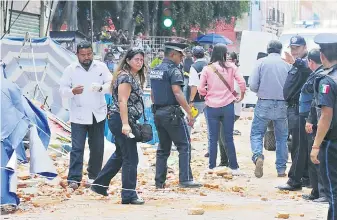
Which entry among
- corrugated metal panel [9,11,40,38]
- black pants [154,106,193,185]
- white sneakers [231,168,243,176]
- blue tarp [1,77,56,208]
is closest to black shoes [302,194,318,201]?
black pants [154,106,193,185]

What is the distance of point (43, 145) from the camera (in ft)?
30.9

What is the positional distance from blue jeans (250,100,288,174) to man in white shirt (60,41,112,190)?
7.58 feet

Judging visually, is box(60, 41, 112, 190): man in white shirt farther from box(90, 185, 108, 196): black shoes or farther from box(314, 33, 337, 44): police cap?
box(314, 33, 337, 44): police cap

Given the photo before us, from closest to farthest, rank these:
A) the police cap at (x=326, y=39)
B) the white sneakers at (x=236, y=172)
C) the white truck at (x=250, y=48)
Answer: the police cap at (x=326, y=39)
the white sneakers at (x=236, y=172)
the white truck at (x=250, y=48)

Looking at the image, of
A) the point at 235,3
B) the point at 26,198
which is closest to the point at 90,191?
the point at 26,198

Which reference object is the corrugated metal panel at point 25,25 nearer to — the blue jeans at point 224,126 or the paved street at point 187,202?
the blue jeans at point 224,126

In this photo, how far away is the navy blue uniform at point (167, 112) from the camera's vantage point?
1034 centimetres

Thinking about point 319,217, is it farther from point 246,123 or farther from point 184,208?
point 246,123

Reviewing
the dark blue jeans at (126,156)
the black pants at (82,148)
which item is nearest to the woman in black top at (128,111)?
the dark blue jeans at (126,156)

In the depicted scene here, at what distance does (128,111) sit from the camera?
928 centimetres

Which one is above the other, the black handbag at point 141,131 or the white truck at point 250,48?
the white truck at point 250,48

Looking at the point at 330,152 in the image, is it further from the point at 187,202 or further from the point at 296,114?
the point at 296,114

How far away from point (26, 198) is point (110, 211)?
130 centimetres

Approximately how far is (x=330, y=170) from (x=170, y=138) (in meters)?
3.78
